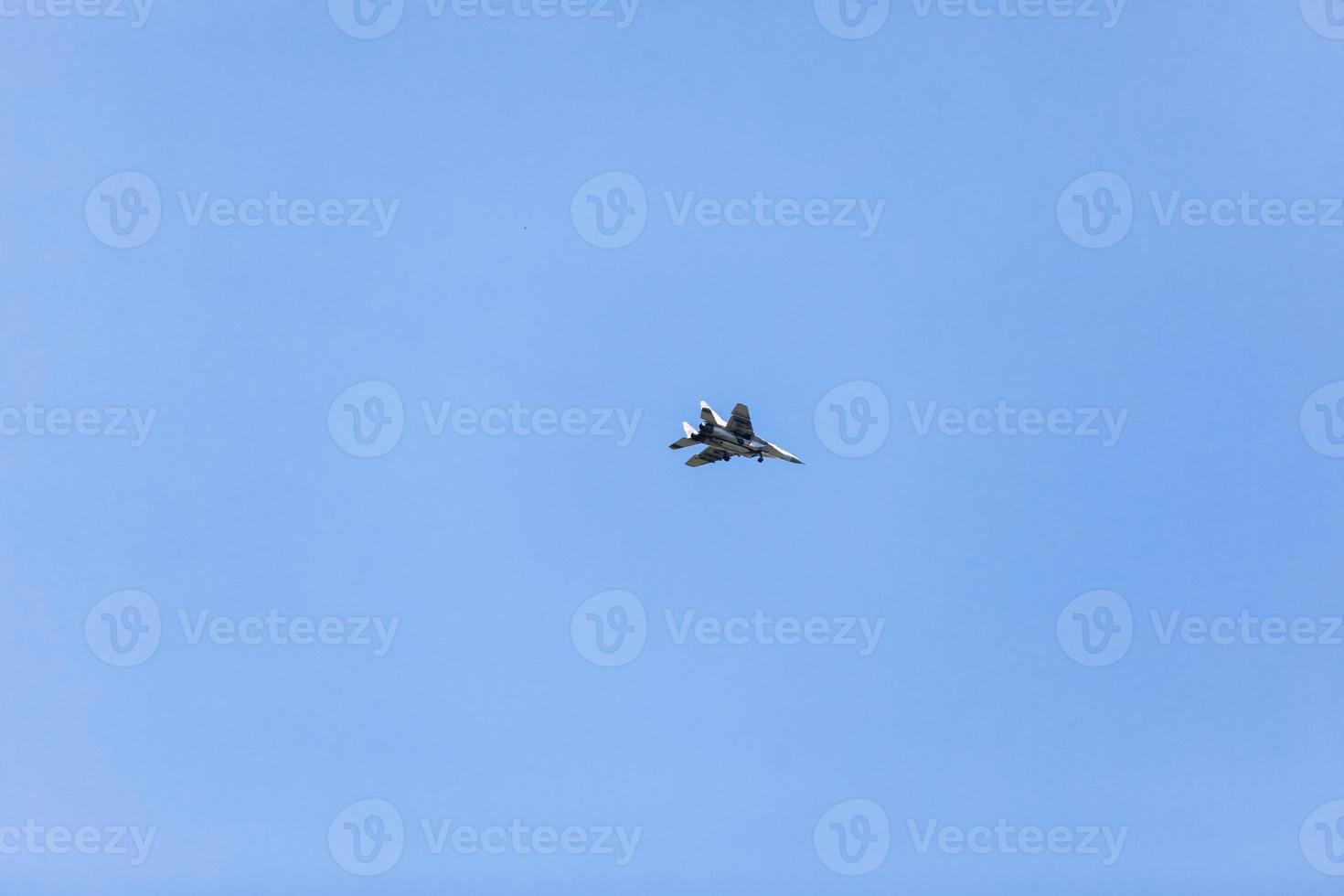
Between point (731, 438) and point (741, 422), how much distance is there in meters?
0.91

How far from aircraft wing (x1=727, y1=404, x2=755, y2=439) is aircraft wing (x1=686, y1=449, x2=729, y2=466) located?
190 cm

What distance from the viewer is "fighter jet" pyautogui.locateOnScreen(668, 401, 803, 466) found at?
58300 mm

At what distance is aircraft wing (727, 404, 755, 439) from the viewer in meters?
58.2

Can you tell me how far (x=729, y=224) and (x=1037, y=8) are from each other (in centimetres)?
2226

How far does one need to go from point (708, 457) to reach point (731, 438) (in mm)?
3011

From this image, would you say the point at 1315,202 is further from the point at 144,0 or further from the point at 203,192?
the point at 144,0

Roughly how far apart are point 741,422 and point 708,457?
12.2 feet

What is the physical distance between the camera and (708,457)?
61.7 meters

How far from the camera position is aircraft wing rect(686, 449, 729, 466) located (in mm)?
60906

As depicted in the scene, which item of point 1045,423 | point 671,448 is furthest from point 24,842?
point 1045,423

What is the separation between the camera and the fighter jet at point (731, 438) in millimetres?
58300

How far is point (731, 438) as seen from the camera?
59031mm

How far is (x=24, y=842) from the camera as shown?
62312 mm

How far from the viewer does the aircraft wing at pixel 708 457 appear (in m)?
60.9
